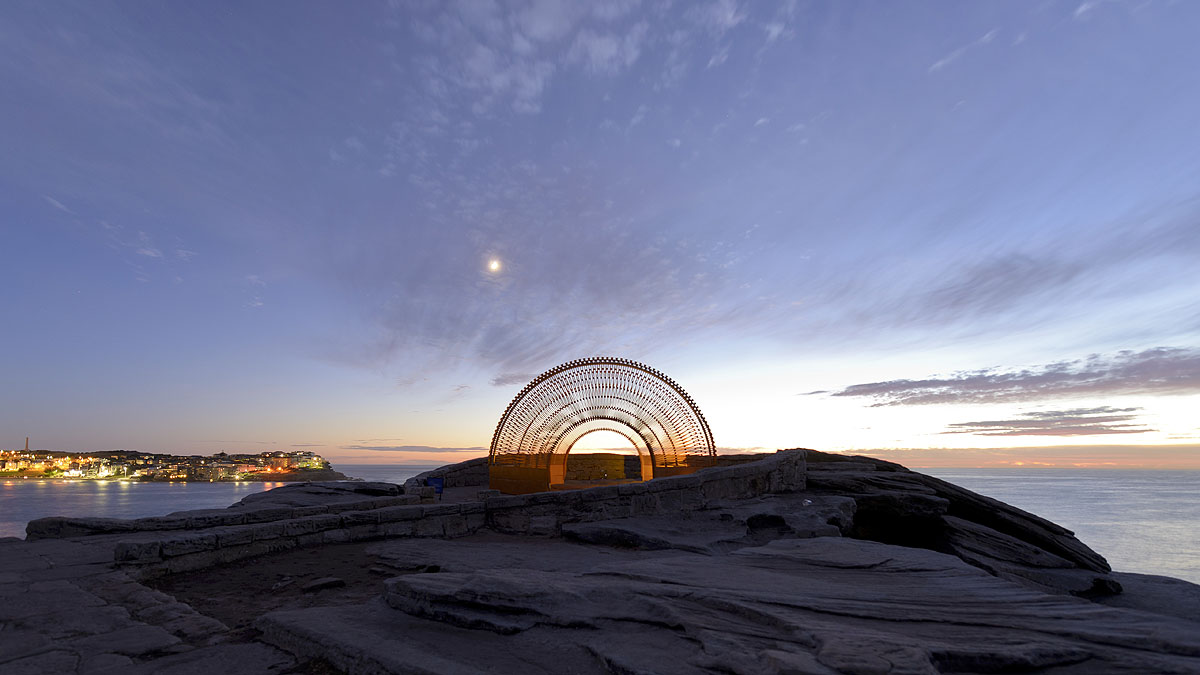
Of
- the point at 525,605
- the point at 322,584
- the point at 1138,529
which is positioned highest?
the point at 525,605

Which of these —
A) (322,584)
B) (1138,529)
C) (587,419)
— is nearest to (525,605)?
(322,584)

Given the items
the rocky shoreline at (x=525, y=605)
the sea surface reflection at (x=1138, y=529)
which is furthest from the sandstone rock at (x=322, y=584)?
the sea surface reflection at (x=1138, y=529)

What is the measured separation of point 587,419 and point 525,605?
11877 millimetres

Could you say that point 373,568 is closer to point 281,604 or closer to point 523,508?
point 281,604

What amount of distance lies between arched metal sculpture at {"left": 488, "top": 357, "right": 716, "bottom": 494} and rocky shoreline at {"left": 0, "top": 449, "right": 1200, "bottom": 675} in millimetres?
6270

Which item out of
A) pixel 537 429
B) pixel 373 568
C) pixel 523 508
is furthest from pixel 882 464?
pixel 373 568

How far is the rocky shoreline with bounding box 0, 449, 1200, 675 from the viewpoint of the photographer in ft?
9.75

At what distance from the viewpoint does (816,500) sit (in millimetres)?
10539

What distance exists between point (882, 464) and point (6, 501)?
7111 cm

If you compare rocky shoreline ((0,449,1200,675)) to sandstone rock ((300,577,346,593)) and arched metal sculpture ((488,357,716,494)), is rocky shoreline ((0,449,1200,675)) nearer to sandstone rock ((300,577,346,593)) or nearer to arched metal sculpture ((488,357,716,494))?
sandstone rock ((300,577,346,593))

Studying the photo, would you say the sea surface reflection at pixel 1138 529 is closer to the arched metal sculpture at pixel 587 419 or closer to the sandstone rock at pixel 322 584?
the arched metal sculpture at pixel 587 419

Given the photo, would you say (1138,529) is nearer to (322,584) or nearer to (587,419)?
(587,419)

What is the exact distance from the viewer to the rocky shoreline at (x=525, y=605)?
2.97 metres

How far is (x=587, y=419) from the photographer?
51.3 ft
